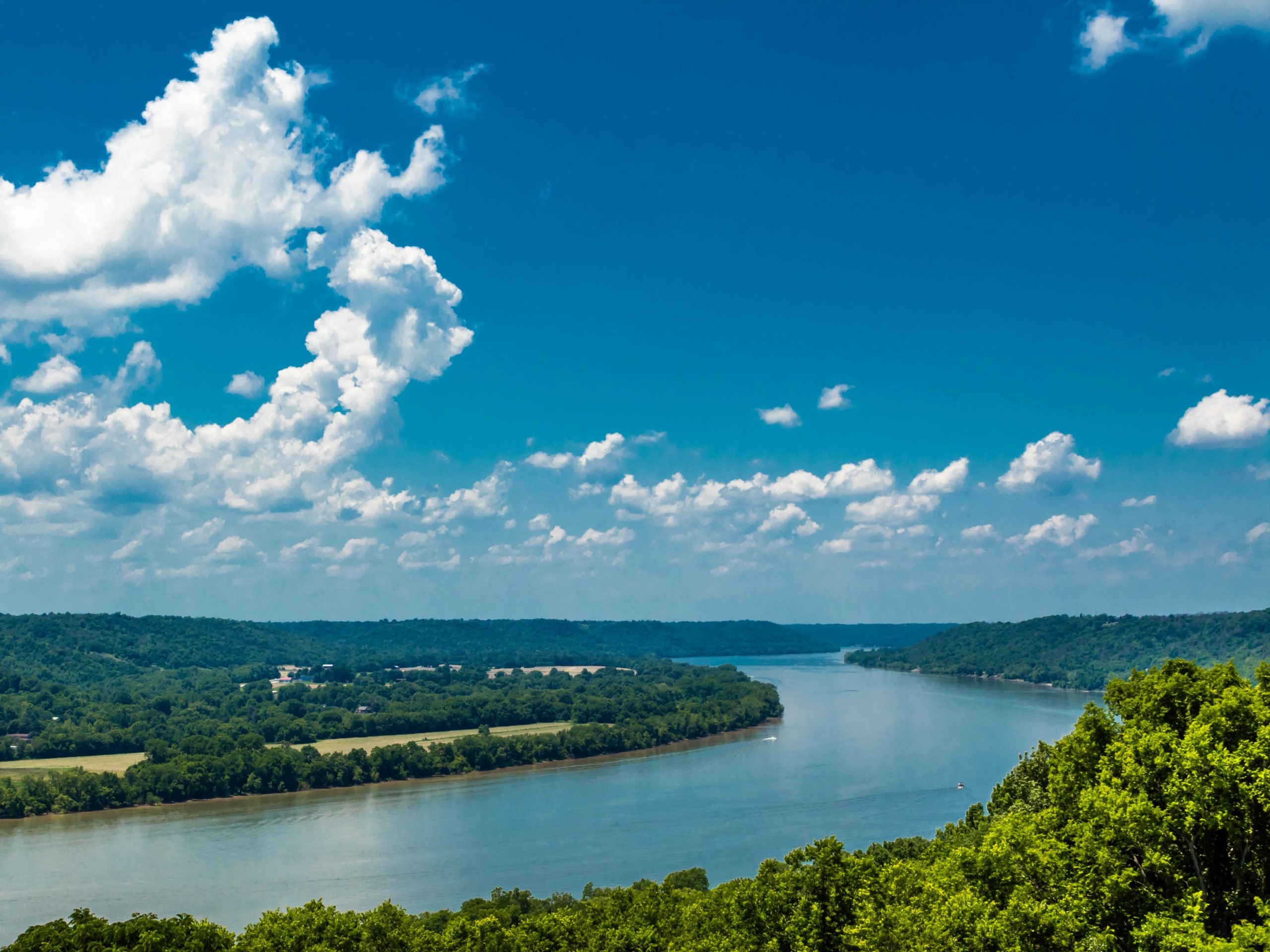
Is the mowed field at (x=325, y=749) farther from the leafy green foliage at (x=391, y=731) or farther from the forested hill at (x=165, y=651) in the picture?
the forested hill at (x=165, y=651)

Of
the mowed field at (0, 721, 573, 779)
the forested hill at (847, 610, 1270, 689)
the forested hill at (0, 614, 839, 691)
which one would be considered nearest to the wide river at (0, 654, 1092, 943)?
the mowed field at (0, 721, 573, 779)

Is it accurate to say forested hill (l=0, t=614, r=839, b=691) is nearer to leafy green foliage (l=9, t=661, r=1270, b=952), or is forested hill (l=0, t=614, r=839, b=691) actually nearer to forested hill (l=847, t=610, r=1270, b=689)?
forested hill (l=847, t=610, r=1270, b=689)

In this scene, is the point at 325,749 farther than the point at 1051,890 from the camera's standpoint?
Yes

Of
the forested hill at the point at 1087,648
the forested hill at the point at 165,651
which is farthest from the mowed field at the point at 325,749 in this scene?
the forested hill at the point at 1087,648

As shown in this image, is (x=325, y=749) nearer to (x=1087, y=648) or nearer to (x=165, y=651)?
(x=165, y=651)

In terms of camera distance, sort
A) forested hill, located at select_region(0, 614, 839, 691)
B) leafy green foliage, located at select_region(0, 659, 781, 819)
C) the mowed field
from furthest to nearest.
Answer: forested hill, located at select_region(0, 614, 839, 691)
the mowed field
leafy green foliage, located at select_region(0, 659, 781, 819)

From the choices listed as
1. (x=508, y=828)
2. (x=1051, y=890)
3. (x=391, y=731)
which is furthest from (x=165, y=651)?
(x=1051, y=890)
